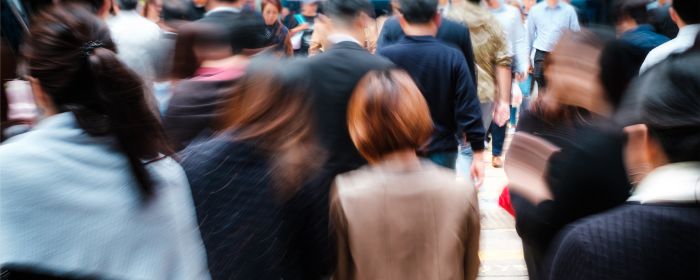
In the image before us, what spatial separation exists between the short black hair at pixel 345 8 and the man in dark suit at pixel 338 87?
8 centimetres

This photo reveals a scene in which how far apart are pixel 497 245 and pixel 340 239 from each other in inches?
136

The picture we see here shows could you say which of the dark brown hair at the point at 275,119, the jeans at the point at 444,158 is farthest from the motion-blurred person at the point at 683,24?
the dark brown hair at the point at 275,119

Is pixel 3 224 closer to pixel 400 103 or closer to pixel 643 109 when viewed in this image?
pixel 400 103

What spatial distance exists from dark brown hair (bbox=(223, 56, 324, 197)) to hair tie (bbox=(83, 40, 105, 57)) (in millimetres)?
623

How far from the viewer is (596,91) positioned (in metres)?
2.95

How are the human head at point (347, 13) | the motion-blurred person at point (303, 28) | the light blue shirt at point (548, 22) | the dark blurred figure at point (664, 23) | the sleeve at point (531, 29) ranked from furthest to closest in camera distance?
1. the motion-blurred person at point (303, 28)
2. the sleeve at point (531, 29)
3. the light blue shirt at point (548, 22)
4. the dark blurred figure at point (664, 23)
5. the human head at point (347, 13)

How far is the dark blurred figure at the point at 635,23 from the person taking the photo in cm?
523

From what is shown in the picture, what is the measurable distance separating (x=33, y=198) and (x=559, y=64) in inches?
79.4

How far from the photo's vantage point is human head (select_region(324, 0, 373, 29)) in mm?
3928

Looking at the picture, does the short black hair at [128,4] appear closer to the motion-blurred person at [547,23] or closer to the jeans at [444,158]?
the jeans at [444,158]

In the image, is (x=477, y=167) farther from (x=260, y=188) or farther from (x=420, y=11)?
(x=260, y=188)

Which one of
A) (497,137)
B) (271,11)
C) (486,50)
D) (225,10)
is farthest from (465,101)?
(497,137)

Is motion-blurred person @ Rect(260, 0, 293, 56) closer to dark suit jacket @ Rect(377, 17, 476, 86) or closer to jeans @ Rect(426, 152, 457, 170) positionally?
dark suit jacket @ Rect(377, 17, 476, 86)

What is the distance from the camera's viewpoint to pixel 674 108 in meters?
1.67
